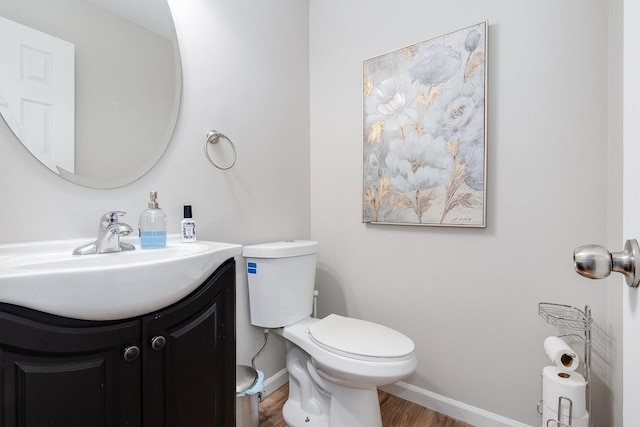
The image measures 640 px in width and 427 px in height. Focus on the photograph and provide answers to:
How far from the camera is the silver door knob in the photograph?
14.7 inches

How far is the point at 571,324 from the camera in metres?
1.15

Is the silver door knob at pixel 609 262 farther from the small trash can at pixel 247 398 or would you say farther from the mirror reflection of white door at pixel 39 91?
the mirror reflection of white door at pixel 39 91

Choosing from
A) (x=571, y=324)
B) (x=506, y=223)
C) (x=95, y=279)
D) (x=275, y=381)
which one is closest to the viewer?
(x=95, y=279)

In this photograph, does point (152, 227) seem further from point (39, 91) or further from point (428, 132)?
point (428, 132)

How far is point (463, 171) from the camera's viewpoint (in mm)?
1385

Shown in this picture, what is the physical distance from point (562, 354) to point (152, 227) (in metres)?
1.50

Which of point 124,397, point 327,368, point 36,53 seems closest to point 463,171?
point 327,368

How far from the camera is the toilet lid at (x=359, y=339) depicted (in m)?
1.13

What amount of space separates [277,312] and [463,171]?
1.08 meters

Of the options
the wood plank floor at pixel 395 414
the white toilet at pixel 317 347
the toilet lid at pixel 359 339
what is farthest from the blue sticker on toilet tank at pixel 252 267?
the wood plank floor at pixel 395 414

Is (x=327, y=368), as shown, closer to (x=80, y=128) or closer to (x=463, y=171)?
(x=463, y=171)

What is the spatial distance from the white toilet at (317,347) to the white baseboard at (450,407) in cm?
42

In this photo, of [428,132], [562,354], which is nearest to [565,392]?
[562,354]

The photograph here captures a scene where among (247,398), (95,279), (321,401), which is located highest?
(95,279)
